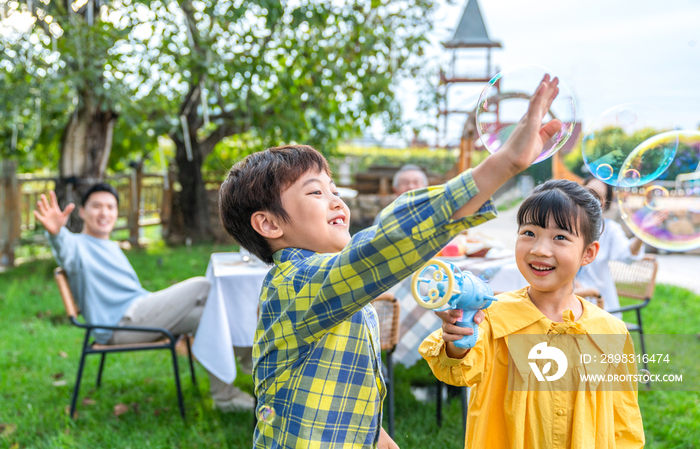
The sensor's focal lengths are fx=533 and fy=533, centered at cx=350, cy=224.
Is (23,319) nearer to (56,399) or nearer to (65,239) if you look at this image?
(56,399)

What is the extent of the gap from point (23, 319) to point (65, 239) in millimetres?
2572

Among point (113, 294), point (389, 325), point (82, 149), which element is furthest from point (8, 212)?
point (389, 325)

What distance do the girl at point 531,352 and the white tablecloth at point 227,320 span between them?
1757 mm

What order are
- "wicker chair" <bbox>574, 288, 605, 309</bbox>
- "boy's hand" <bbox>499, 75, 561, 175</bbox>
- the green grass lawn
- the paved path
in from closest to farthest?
"boy's hand" <bbox>499, 75, 561, 175</bbox> → "wicker chair" <bbox>574, 288, 605, 309</bbox> → the green grass lawn → the paved path

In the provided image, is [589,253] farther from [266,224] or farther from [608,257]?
[608,257]

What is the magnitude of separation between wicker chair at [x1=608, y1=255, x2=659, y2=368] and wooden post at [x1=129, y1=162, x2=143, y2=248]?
26.0ft

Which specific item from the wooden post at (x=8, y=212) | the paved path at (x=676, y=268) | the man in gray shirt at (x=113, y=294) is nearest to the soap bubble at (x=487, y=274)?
the man in gray shirt at (x=113, y=294)

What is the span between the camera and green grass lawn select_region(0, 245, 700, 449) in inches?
110

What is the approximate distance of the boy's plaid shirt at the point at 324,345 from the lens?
88cm

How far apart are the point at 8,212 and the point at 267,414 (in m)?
7.82

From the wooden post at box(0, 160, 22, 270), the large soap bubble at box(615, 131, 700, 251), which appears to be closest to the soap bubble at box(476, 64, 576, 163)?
the large soap bubble at box(615, 131, 700, 251)

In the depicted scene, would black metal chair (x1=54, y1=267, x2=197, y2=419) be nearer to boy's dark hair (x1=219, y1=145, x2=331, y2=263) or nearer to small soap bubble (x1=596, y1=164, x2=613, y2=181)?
boy's dark hair (x1=219, y1=145, x2=331, y2=263)

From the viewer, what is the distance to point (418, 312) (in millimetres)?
3193

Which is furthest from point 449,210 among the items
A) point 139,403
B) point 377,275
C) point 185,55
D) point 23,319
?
point 185,55
